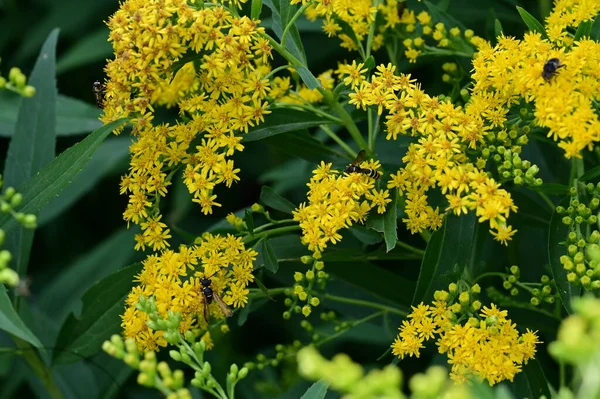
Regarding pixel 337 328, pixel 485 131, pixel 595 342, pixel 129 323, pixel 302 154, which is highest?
pixel 595 342

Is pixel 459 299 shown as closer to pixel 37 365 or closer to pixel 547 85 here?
pixel 547 85

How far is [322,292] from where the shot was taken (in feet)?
12.1

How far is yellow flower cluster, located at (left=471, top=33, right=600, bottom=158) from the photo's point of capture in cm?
271

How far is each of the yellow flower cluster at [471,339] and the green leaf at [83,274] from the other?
228cm

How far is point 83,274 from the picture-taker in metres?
4.93

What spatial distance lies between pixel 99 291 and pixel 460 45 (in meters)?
1.85

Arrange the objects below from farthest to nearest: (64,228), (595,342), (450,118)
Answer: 1. (64,228)
2. (450,118)
3. (595,342)

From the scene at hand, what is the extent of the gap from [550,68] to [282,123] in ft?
3.34

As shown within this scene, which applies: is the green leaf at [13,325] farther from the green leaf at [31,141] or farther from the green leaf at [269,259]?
the green leaf at [31,141]

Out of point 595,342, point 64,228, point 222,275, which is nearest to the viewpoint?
point 595,342

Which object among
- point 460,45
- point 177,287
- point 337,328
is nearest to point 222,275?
point 177,287

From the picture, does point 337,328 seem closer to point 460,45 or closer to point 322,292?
point 322,292

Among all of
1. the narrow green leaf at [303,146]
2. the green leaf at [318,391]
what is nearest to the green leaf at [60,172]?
the narrow green leaf at [303,146]

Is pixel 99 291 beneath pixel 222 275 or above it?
beneath
